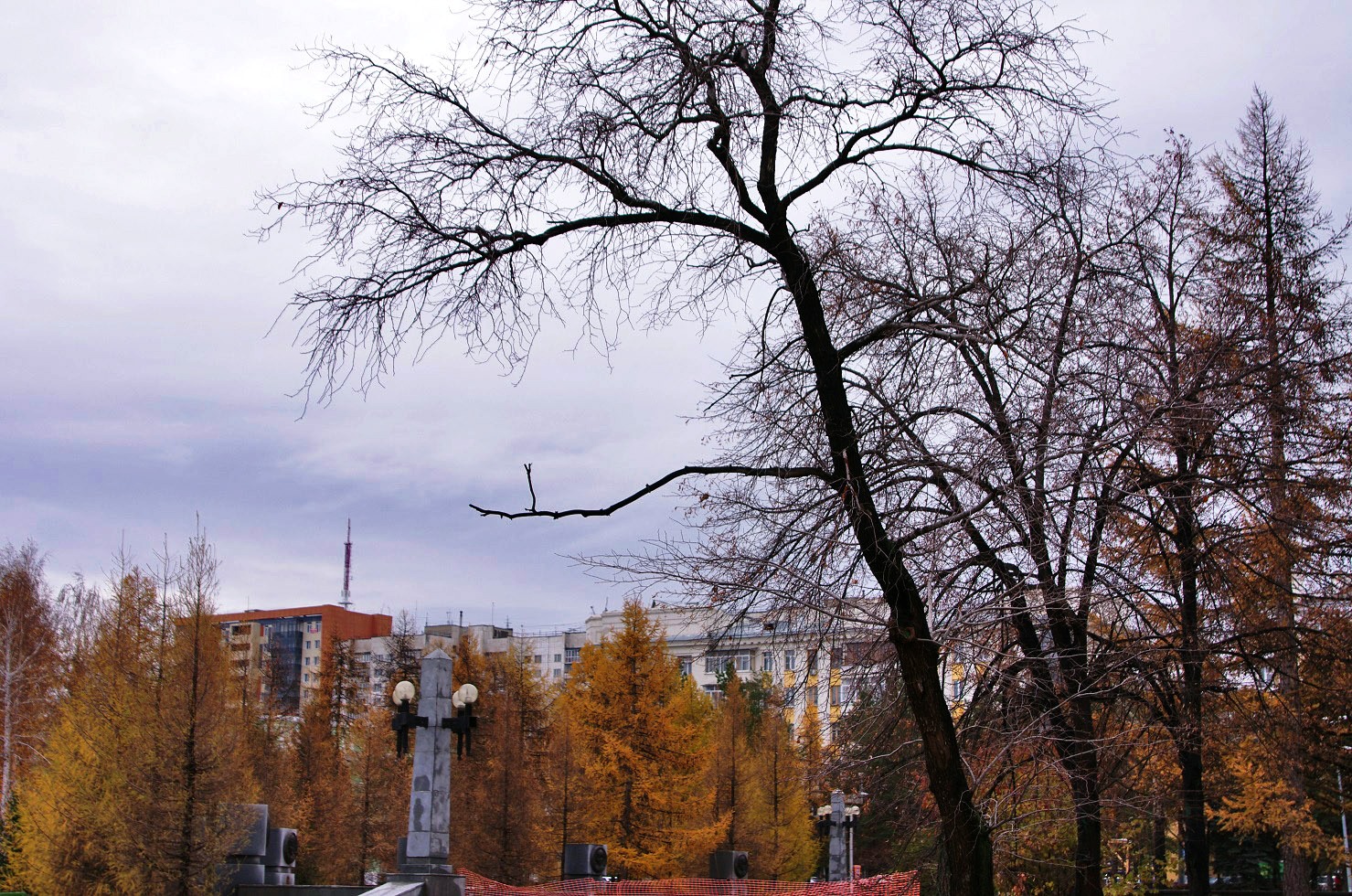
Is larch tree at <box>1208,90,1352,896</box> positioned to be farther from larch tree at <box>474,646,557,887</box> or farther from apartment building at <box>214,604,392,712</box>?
apartment building at <box>214,604,392,712</box>

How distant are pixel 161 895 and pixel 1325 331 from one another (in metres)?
21.3

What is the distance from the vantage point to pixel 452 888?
1015 centimetres

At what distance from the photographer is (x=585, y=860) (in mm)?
23812

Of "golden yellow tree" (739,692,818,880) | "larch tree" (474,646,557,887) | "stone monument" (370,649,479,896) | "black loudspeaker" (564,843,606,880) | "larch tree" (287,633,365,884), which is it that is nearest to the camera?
"stone monument" (370,649,479,896)

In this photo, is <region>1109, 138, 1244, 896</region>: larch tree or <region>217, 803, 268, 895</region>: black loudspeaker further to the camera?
<region>217, 803, 268, 895</region>: black loudspeaker

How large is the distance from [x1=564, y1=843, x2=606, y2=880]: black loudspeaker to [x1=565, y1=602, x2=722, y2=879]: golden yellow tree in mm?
7660

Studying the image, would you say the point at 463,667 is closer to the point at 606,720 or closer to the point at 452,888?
the point at 606,720

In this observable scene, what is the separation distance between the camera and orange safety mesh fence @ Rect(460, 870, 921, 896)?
56.8 feet

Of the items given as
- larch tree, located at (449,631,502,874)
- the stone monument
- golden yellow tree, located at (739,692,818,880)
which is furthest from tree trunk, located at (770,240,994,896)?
golden yellow tree, located at (739,692,818,880)

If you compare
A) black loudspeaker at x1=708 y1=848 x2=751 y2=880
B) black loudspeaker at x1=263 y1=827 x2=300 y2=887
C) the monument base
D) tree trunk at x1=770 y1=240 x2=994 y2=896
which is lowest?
black loudspeaker at x1=708 y1=848 x2=751 y2=880

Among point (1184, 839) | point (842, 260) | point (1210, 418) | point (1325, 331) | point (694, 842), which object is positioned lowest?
point (694, 842)

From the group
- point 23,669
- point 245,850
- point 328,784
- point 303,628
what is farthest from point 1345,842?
point 303,628

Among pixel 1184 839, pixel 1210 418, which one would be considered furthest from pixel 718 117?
pixel 1184 839

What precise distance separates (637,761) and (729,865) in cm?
368
